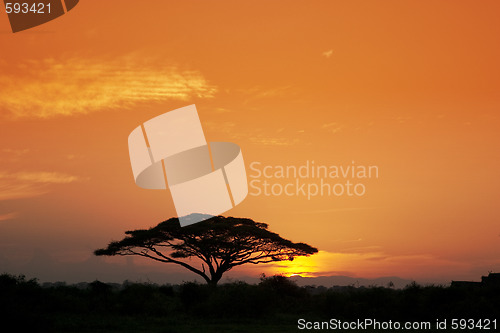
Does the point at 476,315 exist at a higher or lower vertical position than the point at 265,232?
lower

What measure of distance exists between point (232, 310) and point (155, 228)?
21781mm

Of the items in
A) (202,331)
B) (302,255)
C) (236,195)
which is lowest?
(202,331)

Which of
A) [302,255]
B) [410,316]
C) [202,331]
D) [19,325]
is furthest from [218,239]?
[19,325]

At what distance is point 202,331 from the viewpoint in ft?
90.3

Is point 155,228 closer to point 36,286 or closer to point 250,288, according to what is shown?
point 36,286

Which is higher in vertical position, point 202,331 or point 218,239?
point 218,239

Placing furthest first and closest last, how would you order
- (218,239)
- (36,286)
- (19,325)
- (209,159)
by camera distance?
(218,239) → (209,159) → (36,286) → (19,325)

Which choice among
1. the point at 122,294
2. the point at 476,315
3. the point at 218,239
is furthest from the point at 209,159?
the point at 476,315

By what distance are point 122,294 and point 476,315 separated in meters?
21.3

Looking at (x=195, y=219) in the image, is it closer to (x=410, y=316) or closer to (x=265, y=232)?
(x=265, y=232)

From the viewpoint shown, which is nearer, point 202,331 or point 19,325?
point 19,325

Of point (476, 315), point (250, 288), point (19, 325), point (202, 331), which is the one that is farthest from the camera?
point (250, 288)

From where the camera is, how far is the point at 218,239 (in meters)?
53.9

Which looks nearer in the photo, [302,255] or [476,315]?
[476,315]
